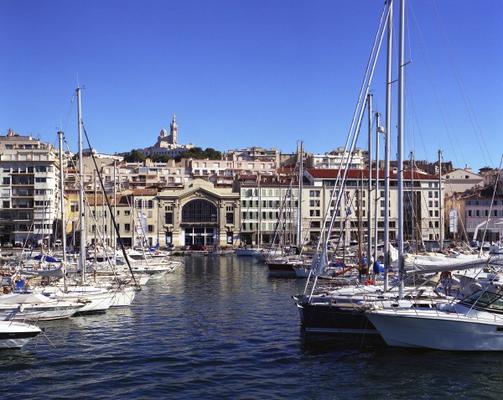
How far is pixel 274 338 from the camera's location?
28594mm

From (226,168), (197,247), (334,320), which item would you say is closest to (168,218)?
(197,247)

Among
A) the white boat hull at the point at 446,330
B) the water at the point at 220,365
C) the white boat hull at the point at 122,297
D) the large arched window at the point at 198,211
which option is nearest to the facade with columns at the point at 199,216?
the large arched window at the point at 198,211

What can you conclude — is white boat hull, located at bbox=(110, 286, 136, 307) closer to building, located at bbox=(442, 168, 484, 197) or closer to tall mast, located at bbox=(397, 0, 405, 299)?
tall mast, located at bbox=(397, 0, 405, 299)

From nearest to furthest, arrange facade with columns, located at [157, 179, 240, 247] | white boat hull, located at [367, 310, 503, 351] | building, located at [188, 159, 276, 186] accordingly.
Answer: white boat hull, located at [367, 310, 503, 351] < facade with columns, located at [157, 179, 240, 247] < building, located at [188, 159, 276, 186]

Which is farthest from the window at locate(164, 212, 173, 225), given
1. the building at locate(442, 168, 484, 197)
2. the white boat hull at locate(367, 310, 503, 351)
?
the white boat hull at locate(367, 310, 503, 351)

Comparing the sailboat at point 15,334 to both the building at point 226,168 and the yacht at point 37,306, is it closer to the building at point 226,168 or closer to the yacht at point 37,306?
the yacht at point 37,306

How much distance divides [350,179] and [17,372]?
313ft

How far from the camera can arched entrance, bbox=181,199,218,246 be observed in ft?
401

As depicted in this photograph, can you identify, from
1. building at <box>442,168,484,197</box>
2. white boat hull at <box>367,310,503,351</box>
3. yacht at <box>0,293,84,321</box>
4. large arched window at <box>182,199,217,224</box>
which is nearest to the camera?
white boat hull at <box>367,310,503,351</box>

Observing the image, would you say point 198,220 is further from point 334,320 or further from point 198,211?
point 334,320

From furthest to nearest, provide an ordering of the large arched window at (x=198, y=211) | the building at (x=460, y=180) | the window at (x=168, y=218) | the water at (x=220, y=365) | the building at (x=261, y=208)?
1. the building at (x=460, y=180)
2. the building at (x=261, y=208)
3. the large arched window at (x=198, y=211)
4. the window at (x=168, y=218)
5. the water at (x=220, y=365)

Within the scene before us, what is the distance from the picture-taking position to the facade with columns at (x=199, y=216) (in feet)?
398

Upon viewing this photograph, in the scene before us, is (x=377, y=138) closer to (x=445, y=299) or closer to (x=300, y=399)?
(x=445, y=299)

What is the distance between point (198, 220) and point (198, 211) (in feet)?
5.88
